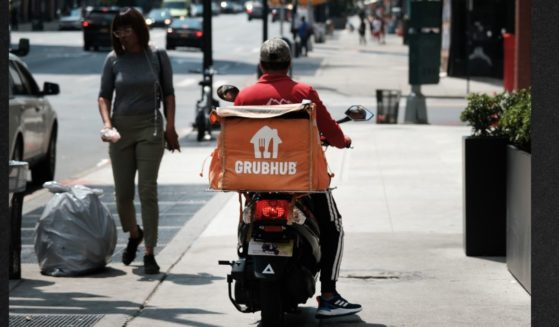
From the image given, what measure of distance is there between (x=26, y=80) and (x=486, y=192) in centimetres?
791

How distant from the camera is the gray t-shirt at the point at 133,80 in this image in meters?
9.77

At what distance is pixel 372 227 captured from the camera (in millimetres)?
12234

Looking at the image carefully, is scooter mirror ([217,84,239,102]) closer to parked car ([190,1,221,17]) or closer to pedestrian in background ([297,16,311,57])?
pedestrian in background ([297,16,311,57])

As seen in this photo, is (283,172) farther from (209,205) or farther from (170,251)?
(209,205)

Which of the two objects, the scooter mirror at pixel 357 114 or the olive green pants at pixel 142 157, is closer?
the scooter mirror at pixel 357 114

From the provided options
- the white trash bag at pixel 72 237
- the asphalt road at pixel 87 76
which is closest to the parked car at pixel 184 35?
the asphalt road at pixel 87 76

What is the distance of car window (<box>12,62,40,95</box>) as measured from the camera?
16297mm

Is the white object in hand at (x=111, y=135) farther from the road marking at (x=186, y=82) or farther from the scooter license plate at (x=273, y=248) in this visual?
the road marking at (x=186, y=82)

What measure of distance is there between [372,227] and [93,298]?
3.91m

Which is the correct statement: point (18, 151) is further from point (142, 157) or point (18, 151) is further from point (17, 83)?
point (142, 157)

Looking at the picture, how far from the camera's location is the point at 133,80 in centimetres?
976

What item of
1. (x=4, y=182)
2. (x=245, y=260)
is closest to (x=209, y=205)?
(x=245, y=260)

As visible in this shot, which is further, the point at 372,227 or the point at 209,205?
the point at 209,205

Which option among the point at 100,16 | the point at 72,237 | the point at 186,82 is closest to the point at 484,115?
the point at 72,237
